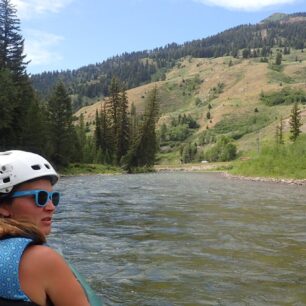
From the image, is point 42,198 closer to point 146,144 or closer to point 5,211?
point 5,211

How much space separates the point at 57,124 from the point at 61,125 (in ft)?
2.03

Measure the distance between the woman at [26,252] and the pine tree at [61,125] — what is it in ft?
209

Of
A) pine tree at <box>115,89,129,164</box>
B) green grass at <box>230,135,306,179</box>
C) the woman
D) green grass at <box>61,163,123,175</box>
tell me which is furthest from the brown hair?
pine tree at <box>115,89,129,164</box>

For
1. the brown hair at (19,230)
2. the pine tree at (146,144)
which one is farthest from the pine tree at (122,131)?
the brown hair at (19,230)

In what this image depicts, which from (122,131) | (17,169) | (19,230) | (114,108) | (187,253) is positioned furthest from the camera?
(114,108)

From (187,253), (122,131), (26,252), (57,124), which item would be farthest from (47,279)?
(122,131)

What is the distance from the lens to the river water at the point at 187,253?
8.68 metres

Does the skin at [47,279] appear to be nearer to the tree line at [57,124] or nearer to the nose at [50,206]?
the nose at [50,206]

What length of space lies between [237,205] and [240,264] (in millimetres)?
12315

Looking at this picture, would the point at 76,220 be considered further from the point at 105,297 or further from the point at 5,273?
the point at 5,273

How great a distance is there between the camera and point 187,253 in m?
11.8

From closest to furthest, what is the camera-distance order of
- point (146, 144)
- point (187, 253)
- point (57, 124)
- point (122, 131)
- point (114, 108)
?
point (187, 253), point (57, 124), point (146, 144), point (122, 131), point (114, 108)

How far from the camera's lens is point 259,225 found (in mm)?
16484

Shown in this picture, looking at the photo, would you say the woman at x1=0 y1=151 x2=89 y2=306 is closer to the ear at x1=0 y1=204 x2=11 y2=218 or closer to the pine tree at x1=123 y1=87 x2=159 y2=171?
the ear at x1=0 y1=204 x2=11 y2=218
